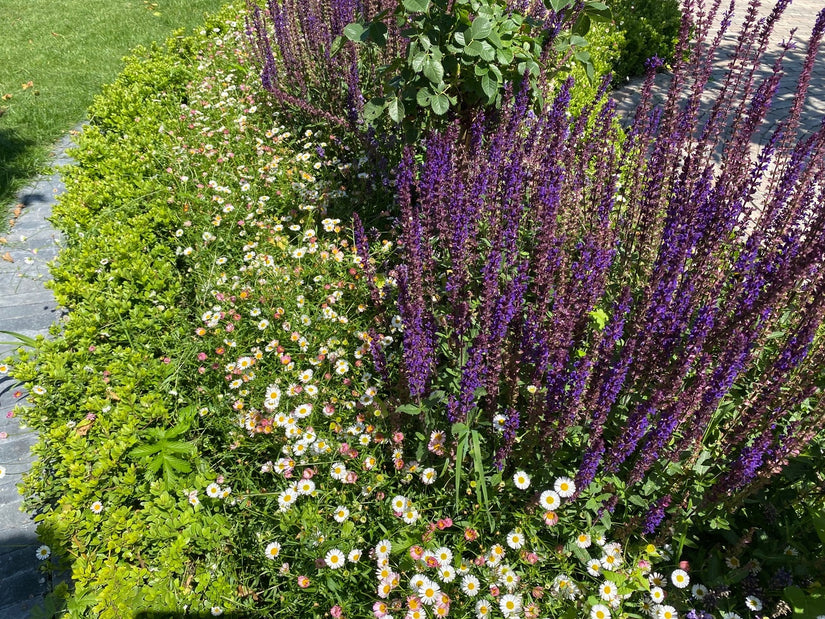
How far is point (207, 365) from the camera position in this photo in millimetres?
3564

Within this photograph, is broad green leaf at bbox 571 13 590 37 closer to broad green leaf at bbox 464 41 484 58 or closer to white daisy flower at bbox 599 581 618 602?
broad green leaf at bbox 464 41 484 58

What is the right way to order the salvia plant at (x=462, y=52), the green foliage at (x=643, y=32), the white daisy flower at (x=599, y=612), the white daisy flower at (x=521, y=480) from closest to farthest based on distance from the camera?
the white daisy flower at (x=599, y=612) → the white daisy flower at (x=521, y=480) → the salvia plant at (x=462, y=52) → the green foliage at (x=643, y=32)

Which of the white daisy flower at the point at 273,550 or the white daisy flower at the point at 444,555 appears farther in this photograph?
the white daisy flower at the point at 273,550

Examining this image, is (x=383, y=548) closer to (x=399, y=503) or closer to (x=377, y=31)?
(x=399, y=503)

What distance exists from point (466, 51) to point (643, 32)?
5.71 meters

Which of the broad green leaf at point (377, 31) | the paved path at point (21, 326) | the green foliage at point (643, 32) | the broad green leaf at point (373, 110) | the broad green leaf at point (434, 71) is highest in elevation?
the broad green leaf at point (377, 31)

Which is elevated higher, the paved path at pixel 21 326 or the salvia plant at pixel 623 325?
the salvia plant at pixel 623 325

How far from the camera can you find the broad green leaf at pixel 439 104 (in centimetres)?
333

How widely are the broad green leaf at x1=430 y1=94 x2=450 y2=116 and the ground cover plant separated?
0.15m

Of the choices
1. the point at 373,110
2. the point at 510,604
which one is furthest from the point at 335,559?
the point at 373,110

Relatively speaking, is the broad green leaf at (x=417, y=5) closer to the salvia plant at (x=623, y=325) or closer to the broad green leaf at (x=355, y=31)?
the broad green leaf at (x=355, y=31)

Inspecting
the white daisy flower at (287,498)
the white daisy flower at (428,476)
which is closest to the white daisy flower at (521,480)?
the white daisy flower at (428,476)

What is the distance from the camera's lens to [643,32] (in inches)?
291

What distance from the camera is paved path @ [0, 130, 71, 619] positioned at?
2703 millimetres
